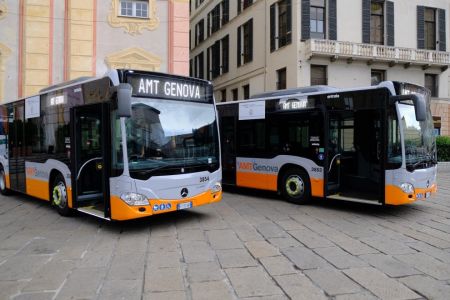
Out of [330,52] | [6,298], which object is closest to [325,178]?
[6,298]

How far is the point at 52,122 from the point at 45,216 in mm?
1969

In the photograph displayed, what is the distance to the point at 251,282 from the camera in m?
4.56

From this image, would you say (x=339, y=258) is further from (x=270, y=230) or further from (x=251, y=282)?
(x=270, y=230)

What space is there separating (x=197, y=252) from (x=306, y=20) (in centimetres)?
1970

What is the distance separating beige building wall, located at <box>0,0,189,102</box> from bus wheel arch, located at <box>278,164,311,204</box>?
8478 millimetres

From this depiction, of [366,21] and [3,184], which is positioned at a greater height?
[366,21]

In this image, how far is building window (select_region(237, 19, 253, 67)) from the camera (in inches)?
1097

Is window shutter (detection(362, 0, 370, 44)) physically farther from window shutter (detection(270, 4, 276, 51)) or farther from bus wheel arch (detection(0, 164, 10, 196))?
bus wheel arch (detection(0, 164, 10, 196))

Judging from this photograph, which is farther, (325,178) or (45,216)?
(325,178)

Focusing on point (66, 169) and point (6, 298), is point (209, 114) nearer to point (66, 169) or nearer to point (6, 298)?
point (66, 169)

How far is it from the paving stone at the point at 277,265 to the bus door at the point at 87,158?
11.2 feet

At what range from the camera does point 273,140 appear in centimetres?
1035

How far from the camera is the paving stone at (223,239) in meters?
6.03

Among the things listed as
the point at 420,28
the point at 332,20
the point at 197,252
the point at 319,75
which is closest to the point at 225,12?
the point at 332,20
